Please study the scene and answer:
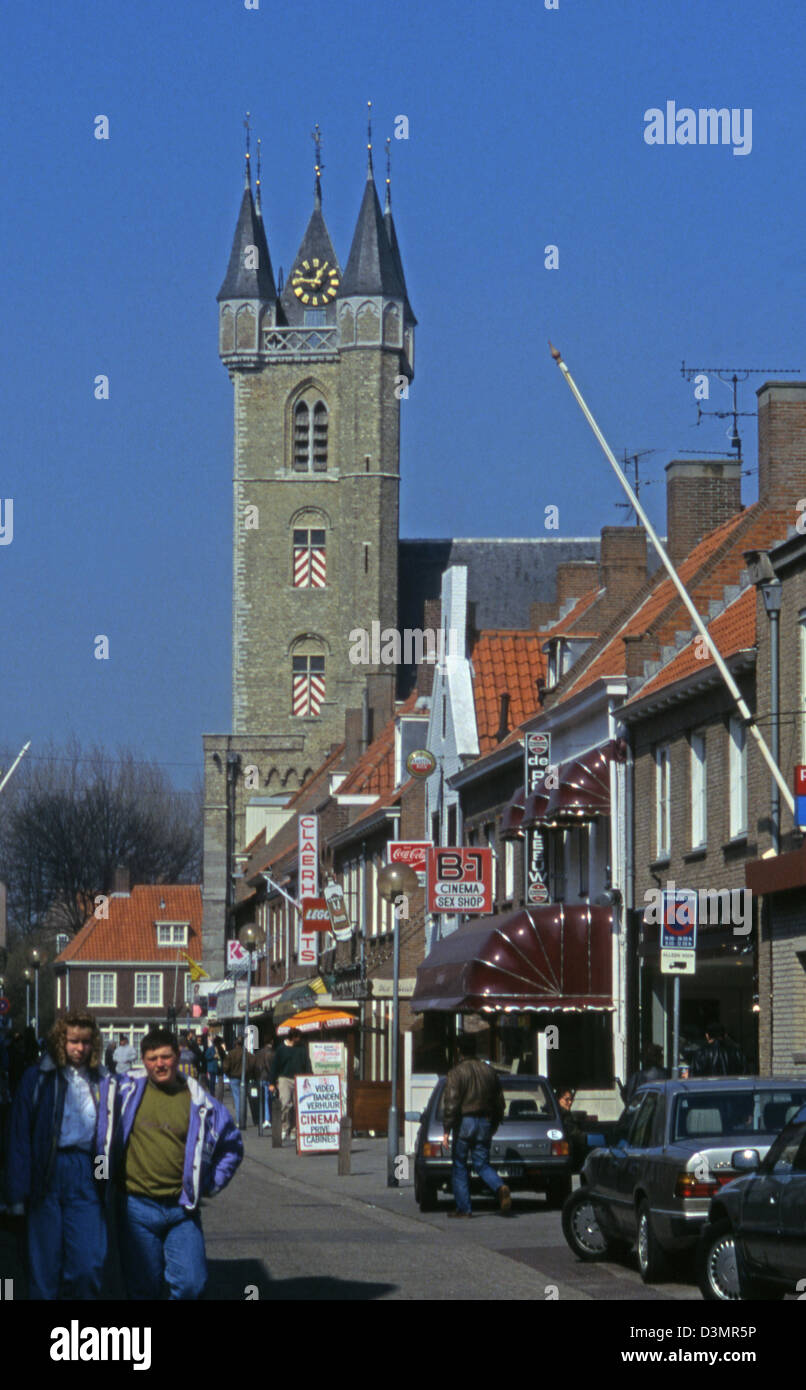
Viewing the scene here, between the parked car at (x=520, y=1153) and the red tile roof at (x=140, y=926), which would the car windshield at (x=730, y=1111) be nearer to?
the parked car at (x=520, y=1153)

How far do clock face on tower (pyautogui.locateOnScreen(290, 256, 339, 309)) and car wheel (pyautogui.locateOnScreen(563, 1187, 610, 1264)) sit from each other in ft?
321

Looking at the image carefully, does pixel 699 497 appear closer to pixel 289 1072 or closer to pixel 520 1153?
pixel 289 1072

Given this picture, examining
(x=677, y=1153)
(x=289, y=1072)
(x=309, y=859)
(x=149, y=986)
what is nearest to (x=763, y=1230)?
(x=677, y=1153)

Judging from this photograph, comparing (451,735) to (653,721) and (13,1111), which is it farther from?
(13,1111)

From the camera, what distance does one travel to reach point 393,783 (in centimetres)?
5725

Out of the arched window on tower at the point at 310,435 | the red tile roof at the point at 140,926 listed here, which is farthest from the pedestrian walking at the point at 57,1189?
the arched window on tower at the point at 310,435

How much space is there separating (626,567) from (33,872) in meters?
61.6

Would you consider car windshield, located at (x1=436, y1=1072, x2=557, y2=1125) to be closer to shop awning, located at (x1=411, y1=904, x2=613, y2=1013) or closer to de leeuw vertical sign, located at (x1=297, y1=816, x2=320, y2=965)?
shop awning, located at (x1=411, y1=904, x2=613, y2=1013)

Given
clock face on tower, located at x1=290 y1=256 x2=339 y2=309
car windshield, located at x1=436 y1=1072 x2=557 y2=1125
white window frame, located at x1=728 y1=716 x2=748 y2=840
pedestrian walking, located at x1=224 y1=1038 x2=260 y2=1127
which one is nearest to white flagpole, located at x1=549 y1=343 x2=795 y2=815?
white window frame, located at x1=728 y1=716 x2=748 y2=840

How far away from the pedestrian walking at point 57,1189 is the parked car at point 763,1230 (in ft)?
11.7

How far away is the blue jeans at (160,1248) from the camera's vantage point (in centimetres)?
1070

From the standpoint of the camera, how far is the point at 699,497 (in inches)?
1494
